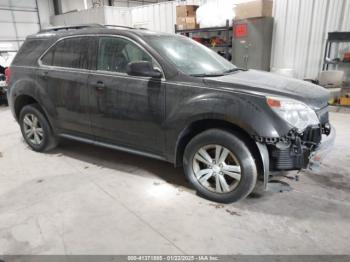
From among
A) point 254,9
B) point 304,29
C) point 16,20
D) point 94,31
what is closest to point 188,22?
point 254,9

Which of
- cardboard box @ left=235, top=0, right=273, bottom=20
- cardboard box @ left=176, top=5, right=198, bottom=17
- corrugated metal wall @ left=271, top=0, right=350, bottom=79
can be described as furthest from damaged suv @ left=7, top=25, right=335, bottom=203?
cardboard box @ left=176, top=5, right=198, bottom=17

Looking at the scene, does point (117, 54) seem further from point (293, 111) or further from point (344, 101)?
point (344, 101)

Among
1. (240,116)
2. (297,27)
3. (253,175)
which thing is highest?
(297,27)

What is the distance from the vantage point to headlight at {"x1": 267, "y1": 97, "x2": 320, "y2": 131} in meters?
2.31

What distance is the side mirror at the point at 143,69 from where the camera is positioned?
2674 millimetres

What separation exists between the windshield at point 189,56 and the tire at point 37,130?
1.88m

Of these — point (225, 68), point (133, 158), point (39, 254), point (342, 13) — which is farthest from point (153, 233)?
point (342, 13)

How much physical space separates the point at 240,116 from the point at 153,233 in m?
1.17

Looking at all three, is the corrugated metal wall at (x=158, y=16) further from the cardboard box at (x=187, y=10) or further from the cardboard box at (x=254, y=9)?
the cardboard box at (x=254, y=9)

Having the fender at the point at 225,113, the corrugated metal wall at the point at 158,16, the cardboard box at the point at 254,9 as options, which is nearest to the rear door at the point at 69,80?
the fender at the point at 225,113

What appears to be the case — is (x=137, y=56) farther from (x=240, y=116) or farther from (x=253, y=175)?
(x=253, y=175)

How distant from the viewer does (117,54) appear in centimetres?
306

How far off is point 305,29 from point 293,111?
5666 millimetres

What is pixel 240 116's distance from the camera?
93.3 inches
